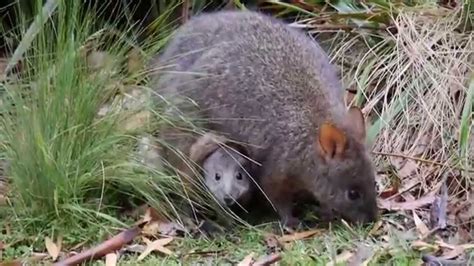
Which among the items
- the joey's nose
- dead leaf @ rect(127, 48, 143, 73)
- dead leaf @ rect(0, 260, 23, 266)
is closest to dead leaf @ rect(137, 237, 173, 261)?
the joey's nose

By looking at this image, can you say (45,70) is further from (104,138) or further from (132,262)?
(132,262)

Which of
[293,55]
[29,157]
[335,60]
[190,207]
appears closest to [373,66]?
[335,60]

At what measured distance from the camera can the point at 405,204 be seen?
21.1 feet

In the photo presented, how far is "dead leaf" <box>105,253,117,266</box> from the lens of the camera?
554 cm

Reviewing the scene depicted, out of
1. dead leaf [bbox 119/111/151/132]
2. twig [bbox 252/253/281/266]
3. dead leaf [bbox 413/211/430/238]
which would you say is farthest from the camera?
dead leaf [bbox 119/111/151/132]

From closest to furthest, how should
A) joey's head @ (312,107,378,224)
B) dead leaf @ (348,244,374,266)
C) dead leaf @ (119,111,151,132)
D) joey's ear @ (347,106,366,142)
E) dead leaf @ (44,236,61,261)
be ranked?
dead leaf @ (348,244,374,266)
dead leaf @ (44,236,61,261)
joey's head @ (312,107,378,224)
joey's ear @ (347,106,366,142)
dead leaf @ (119,111,151,132)

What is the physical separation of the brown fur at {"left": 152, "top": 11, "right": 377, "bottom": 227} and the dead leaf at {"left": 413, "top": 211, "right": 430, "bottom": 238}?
24 centimetres

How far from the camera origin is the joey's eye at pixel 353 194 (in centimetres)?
606

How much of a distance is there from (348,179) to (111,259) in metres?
1.32

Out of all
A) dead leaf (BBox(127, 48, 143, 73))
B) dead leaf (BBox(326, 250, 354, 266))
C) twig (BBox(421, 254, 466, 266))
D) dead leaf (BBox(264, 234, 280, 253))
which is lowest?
dead leaf (BBox(264, 234, 280, 253))

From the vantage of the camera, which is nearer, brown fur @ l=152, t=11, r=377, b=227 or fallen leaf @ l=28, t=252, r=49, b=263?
fallen leaf @ l=28, t=252, r=49, b=263

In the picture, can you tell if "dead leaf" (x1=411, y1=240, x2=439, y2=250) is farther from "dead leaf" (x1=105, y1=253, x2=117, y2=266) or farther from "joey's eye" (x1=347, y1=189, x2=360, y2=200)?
"dead leaf" (x1=105, y1=253, x2=117, y2=266)

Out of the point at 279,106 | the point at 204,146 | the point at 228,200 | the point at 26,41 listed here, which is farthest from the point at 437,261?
the point at 26,41

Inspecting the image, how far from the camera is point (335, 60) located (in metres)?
7.68
